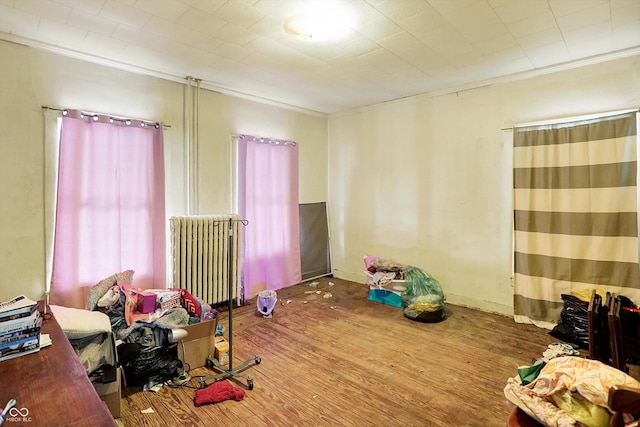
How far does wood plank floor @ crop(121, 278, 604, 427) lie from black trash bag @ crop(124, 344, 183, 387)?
97 millimetres

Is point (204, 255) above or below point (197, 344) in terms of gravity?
above

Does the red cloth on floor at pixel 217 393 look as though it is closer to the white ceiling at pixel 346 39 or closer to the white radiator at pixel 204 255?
the white radiator at pixel 204 255

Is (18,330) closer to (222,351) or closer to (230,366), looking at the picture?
(230,366)

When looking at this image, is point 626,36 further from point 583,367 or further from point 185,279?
point 185,279

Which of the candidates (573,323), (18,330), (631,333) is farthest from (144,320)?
(631,333)

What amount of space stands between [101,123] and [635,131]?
480cm

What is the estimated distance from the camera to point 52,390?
1.21 metres

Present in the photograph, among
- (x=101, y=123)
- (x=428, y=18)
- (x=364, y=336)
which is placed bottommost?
(x=364, y=336)

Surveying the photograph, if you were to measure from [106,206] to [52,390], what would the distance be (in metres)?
2.28

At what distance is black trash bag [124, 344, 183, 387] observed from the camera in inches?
89.7

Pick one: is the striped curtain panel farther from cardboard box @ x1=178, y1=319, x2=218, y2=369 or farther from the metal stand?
cardboard box @ x1=178, y1=319, x2=218, y2=369

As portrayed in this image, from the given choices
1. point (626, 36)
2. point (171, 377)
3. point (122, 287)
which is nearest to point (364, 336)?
point (171, 377)

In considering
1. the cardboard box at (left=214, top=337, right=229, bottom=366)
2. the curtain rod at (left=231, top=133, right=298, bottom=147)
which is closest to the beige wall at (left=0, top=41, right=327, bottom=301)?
the curtain rod at (left=231, top=133, right=298, bottom=147)

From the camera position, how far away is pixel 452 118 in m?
4.04
